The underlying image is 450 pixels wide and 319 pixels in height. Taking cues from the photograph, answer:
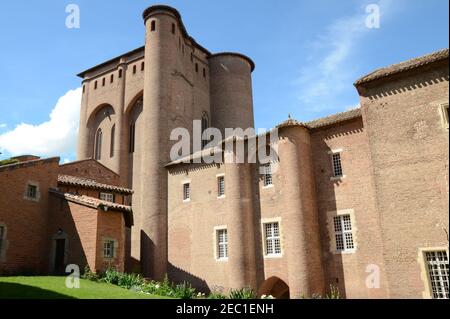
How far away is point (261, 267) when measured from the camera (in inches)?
966

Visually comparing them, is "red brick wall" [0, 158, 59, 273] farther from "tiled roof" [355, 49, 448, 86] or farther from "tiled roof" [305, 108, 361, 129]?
"tiled roof" [355, 49, 448, 86]

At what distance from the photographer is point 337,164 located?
928 inches

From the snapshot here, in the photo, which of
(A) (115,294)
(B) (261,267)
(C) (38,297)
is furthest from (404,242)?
(C) (38,297)

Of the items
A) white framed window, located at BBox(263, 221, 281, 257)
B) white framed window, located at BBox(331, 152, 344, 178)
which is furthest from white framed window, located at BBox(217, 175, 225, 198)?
white framed window, located at BBox(331, 152, 344, 178)

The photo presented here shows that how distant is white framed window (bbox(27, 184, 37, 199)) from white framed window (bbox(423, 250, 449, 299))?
75.5 feet

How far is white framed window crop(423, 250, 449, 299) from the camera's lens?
16.5 metres

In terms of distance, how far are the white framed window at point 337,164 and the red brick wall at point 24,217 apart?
19063 mm

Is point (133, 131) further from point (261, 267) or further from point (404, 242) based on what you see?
point (404, 242)

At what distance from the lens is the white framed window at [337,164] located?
76.7 ft

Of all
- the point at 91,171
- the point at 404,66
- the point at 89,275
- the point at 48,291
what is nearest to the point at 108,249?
the point at 89,275

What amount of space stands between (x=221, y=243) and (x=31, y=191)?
43.0 feet

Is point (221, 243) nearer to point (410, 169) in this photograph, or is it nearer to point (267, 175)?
point (267, 175)

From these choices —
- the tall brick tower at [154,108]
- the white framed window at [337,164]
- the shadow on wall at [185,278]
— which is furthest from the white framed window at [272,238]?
the shadow on wall at [185,278]

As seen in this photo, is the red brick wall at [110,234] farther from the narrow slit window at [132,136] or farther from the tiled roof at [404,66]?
the tiled roof at [404,66]
